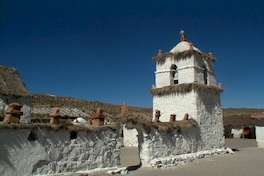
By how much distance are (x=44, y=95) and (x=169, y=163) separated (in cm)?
2798

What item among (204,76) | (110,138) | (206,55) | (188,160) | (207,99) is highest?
(206,55)

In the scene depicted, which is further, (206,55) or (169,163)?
(206,55)

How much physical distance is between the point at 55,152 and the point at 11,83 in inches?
518

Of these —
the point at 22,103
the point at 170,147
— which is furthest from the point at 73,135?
the point at 22,103

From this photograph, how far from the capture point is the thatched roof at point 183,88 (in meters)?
15.6

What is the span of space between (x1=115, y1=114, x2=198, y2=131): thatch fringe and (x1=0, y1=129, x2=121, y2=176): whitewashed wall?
2.81 ft

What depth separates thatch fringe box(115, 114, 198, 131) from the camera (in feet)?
38.0

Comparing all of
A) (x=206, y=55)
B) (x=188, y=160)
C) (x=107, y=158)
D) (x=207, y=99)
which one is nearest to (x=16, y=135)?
(x=107, y=158)

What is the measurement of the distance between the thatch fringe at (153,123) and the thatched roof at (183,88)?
2.01 meters

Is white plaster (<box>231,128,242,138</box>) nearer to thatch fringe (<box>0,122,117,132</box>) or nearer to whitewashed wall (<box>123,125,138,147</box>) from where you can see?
whitewashed wall (<box>123,125,138,147</box>)

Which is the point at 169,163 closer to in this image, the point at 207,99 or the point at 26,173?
the point at 207,99

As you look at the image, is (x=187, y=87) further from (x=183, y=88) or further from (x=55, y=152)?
(x=55, y=152)

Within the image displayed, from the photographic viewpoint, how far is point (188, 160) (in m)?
14.0

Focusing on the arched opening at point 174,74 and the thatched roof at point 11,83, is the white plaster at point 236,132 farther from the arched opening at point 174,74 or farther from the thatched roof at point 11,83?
the thatched roof at point 11,83
